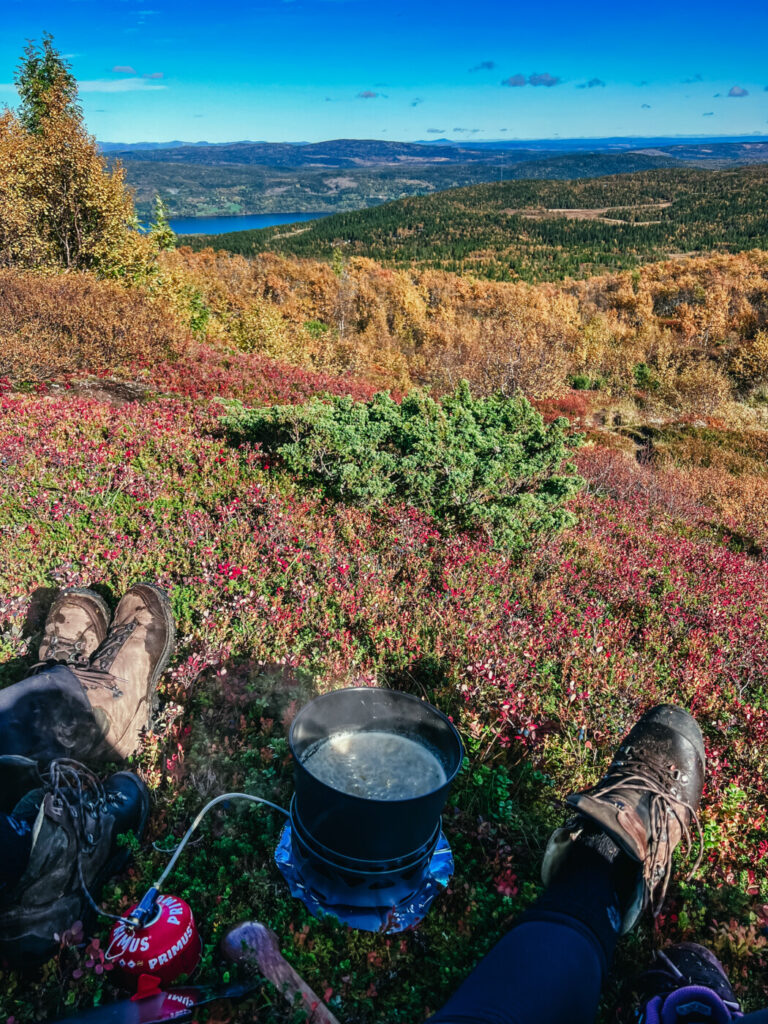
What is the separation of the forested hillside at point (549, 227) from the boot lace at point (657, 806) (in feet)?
294

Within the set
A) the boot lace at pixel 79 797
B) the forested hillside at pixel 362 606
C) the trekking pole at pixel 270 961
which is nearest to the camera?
the trekking pole at pixel 270 961

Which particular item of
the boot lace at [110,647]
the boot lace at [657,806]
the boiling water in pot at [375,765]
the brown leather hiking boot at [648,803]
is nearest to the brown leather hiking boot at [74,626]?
the boot lace at [110,647]

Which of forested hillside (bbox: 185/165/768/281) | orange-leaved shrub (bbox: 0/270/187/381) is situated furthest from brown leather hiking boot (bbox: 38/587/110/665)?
forested hillside (bbox: 185/165/768/281)

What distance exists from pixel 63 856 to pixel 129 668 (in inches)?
45.8

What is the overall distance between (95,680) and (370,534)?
2.90 m

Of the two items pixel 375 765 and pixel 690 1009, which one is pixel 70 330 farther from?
pixel 690 1009

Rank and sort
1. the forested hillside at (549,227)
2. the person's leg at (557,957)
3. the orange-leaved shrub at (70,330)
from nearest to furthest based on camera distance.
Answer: the person's leg at (557,957) → the orange-leaved shrub at (70,330) → the forested hillside at (549,227)

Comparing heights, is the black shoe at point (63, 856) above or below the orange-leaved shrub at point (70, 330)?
below

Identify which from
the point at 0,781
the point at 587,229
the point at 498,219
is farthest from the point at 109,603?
the point at 498,219

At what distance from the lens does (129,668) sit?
3.17 m

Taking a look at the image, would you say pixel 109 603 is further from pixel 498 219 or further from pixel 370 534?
pixel 498 219

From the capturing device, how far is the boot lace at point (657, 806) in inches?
93.5

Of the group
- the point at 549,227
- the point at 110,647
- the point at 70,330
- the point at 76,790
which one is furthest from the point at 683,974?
the point at 549,227

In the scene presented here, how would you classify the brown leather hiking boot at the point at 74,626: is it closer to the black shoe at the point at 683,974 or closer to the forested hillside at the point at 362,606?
the forested hillside at the point at 362,606
